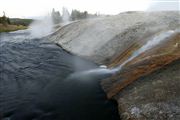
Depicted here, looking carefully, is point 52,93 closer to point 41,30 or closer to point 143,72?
point 143,72

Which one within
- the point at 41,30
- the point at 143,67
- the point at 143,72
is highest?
the point at 41,30

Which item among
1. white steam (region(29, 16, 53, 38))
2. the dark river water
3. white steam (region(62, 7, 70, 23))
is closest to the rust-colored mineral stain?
the dark river water

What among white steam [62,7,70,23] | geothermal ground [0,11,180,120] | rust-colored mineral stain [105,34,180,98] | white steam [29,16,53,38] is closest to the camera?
geothermal ground [0,11,180,120]

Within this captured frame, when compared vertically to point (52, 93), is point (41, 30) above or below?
above

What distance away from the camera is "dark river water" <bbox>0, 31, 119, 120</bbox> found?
11562 mm

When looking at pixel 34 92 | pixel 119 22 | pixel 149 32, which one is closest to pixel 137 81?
pixel 34 92

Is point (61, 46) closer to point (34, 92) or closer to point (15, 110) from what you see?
point (34, 92)

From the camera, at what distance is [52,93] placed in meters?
14.2

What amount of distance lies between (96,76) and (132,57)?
135 inches

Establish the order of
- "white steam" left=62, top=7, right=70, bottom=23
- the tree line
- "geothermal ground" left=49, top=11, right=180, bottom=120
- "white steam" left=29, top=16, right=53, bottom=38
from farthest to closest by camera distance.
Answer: "white steam" left=62, top=7, right=70, bottom=23, the tree line, "white steam" left=29, top=16, right=53, bottom=38, "geothermal ground" left=49, top=11, right=180, bottom=120

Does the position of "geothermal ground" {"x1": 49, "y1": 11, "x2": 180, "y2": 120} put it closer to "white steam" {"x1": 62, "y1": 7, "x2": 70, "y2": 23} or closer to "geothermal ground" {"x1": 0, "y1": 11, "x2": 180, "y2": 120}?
"geothermal ground" {"x1": 0, "y1": 11, "x2": 180, "y2": 120}

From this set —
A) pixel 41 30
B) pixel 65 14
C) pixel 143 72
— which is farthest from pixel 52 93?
pixel 65 14

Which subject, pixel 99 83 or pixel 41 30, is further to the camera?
pixel 41 30

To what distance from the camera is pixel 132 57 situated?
17969 mm
